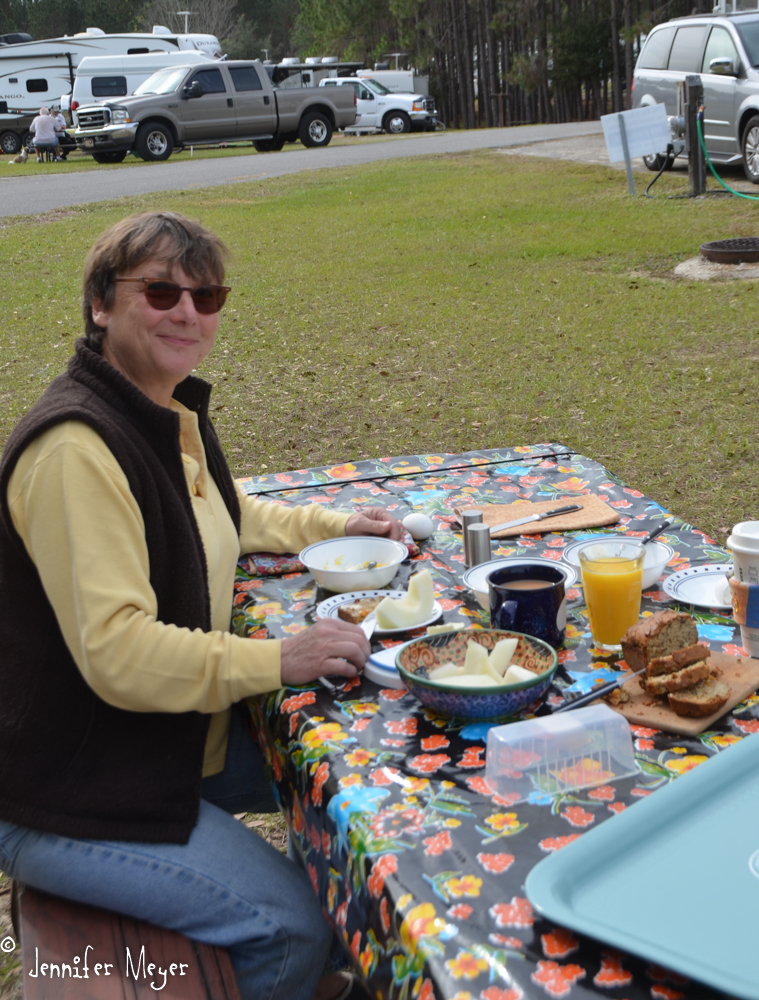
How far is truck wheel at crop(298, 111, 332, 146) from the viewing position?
24594 millimetres

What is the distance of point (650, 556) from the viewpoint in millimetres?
2150

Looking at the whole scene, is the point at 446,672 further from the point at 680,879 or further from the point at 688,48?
the point at 688,48

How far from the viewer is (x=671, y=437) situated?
228 inches

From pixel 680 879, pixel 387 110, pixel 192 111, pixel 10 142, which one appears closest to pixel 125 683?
pixel 680 879

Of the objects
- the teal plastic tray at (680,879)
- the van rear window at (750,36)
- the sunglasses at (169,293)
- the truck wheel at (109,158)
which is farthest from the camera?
the truck wheel at (109,158)

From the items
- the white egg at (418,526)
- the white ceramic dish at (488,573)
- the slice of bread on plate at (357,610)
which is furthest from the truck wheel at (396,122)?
the slice of bread on plate at (357,610)

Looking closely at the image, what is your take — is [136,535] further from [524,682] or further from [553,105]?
[553,105]

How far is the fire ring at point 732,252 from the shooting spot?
31.0 ft

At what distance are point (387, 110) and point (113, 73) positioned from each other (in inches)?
324

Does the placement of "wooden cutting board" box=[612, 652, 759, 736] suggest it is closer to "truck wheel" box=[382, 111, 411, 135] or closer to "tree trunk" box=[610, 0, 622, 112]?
"tree trunk" box=[610, 0, 622, 112]

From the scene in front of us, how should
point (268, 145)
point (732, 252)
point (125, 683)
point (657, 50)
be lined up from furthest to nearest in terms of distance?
point (268, 145) → point (657, 50) → point (732, 252) → point (125, 683)

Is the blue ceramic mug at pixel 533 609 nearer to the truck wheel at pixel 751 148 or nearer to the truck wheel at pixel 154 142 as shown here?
the truck wheel at pixel 751 148

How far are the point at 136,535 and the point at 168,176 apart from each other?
19.1m

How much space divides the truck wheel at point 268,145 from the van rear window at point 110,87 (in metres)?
6.34
